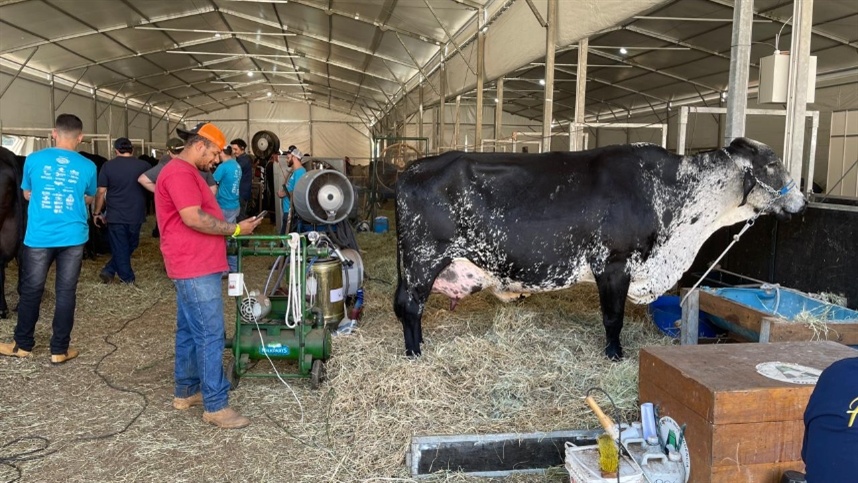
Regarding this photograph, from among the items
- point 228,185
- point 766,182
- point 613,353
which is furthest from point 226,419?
point 228,185

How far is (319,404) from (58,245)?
2.54 metres

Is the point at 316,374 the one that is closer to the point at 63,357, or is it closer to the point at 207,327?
the point at 207,327

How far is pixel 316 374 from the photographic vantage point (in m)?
4.60

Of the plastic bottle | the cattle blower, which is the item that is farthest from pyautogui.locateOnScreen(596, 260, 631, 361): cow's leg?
the cattle blower

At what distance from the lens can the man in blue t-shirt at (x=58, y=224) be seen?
16.2 ft

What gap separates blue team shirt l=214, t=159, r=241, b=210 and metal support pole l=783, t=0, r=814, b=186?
6.11 metres

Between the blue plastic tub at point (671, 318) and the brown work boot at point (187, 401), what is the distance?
149 inches

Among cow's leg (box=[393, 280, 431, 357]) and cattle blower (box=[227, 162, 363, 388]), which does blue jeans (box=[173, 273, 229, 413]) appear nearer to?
cattle blower (box=[227, 162, 363, 388])

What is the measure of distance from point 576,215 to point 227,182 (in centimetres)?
487

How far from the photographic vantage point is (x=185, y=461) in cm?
361

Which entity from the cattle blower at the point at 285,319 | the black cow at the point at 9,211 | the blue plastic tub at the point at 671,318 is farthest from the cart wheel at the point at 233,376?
the blue plastic tub at the point at 671,318

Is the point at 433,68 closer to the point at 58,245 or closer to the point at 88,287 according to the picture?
the point at 88,287

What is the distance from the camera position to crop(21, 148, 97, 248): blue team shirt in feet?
16.2

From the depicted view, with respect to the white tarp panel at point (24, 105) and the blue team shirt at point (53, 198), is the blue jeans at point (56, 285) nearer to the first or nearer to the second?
the blue team shirt at point (53, 198)
